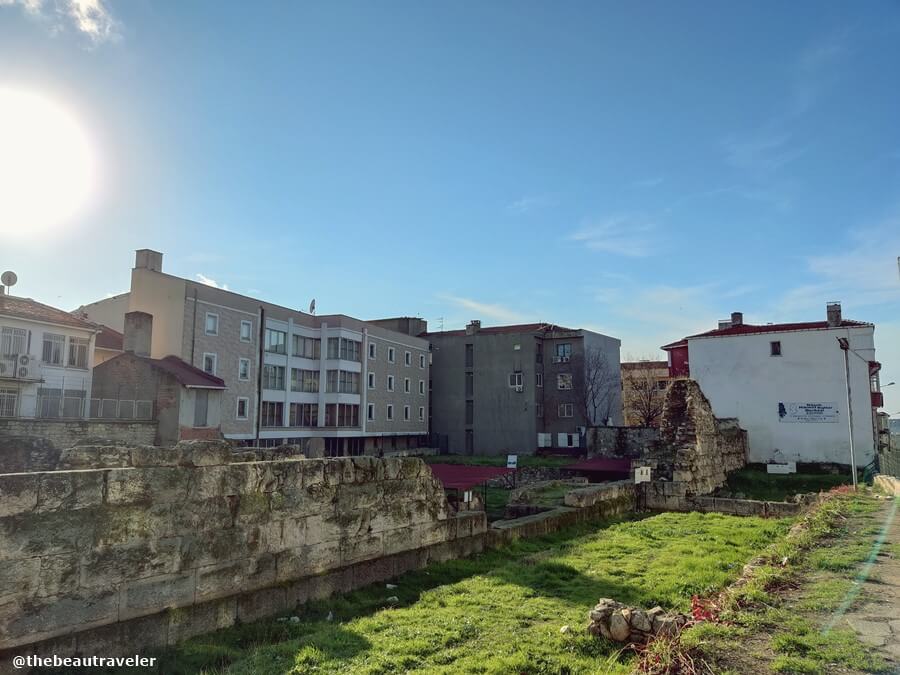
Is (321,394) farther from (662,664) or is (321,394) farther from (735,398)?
(662,664)

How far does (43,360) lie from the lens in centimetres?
2880

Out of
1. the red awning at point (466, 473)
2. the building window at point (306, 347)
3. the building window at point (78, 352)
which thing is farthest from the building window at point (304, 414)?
the building window at point (78, 352)

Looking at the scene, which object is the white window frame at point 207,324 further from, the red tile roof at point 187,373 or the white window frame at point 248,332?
the red tile roof at point 187,373

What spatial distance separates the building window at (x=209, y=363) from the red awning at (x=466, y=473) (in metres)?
14.7

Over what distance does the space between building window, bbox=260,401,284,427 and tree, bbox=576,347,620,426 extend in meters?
26.8

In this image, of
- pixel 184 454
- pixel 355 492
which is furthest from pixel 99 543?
pixel 355 492

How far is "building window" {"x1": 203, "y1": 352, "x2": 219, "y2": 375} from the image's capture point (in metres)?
36.1

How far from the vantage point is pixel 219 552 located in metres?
6.42

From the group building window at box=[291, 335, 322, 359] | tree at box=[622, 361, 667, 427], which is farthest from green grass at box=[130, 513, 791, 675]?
tree at box=[622, 361, 667, 427]

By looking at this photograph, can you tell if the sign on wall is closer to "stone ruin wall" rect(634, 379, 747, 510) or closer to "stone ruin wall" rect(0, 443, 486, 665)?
"stone ruin wall" rect(634, 379, 747, 510)

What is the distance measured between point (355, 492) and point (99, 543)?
345cm

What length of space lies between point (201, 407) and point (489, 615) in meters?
30.0

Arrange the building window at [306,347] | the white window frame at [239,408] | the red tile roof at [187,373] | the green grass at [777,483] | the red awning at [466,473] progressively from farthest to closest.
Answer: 1. the building window at [306,347]
2. the white window frame at [239,408]
3. the red awning at [466,473]
4. the red tile roof at [187,373]
5. the green grass at [777,483]

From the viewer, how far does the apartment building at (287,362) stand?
3562cm
